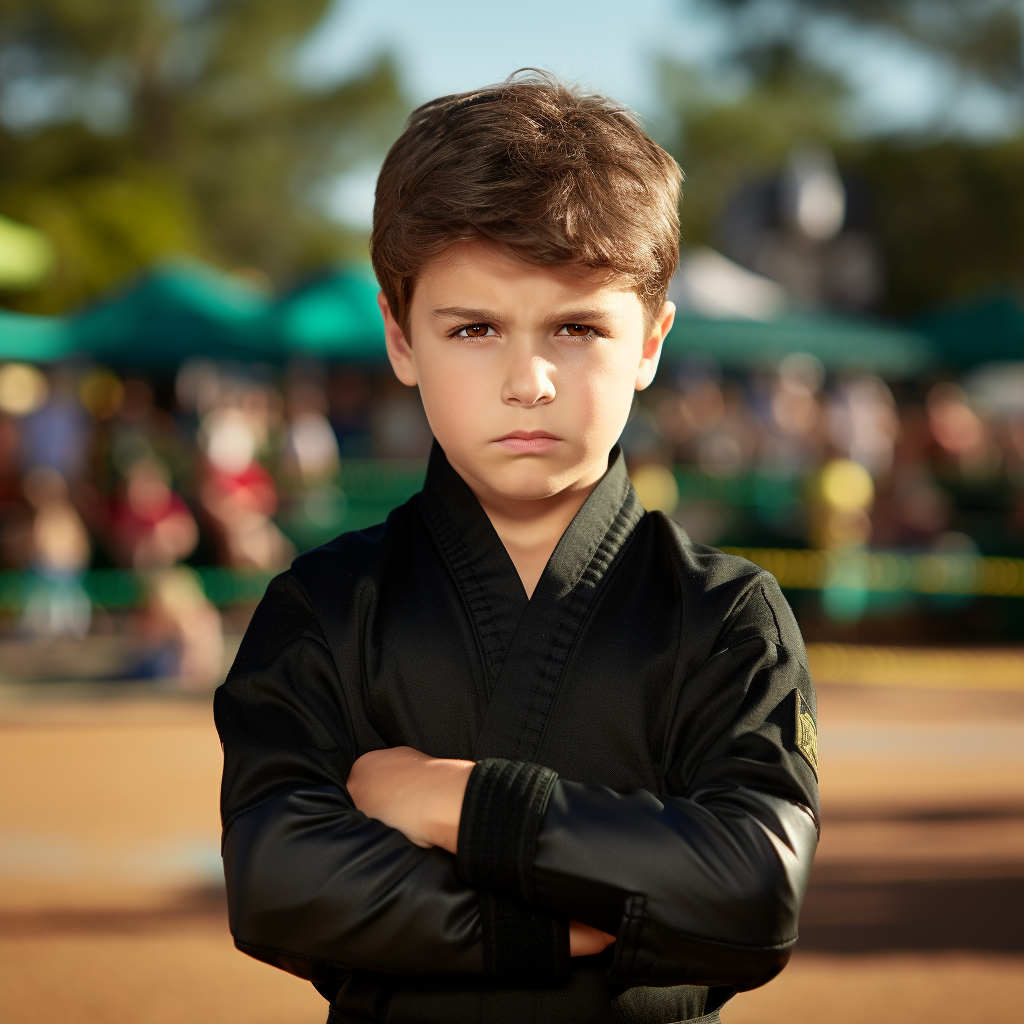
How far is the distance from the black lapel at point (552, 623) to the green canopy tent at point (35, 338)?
1354 centimetres

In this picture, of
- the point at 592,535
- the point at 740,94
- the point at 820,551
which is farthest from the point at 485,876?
the point at 740,94

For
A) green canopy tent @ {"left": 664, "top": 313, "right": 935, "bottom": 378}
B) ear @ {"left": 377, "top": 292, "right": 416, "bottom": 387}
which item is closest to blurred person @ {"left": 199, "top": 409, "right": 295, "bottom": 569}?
green canopy tent @ {"left": 664, "top": 313, "right": 935, "bottom": 378}

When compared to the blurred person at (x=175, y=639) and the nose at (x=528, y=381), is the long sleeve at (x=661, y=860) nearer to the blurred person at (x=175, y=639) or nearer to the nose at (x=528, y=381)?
the nose at (x=528, y=381)

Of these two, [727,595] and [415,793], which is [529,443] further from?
[415,793]

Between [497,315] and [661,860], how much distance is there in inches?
27.2

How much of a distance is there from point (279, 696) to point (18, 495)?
1101cm

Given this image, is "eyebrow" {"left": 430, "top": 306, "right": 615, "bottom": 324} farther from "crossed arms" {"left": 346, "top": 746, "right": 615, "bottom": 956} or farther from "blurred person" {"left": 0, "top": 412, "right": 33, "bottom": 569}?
"blurred person" {"left": 0, "top": 412, "right": 33, "bottom": 569}

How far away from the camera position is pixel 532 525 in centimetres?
181

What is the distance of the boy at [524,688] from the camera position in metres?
1.51

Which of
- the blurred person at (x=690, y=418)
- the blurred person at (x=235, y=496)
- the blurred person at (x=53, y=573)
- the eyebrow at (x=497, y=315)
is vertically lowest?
the eyebrow at (x=497, y=315)

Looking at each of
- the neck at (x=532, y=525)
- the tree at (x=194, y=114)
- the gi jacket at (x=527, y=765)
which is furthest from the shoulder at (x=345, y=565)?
the tree at (x=194, y=114)

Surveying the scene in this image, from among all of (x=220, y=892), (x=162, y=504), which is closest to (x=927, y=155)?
(x=162, y=504)

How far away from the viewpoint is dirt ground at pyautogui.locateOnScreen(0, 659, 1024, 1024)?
400 cm

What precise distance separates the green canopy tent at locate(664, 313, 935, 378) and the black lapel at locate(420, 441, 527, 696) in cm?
1234
